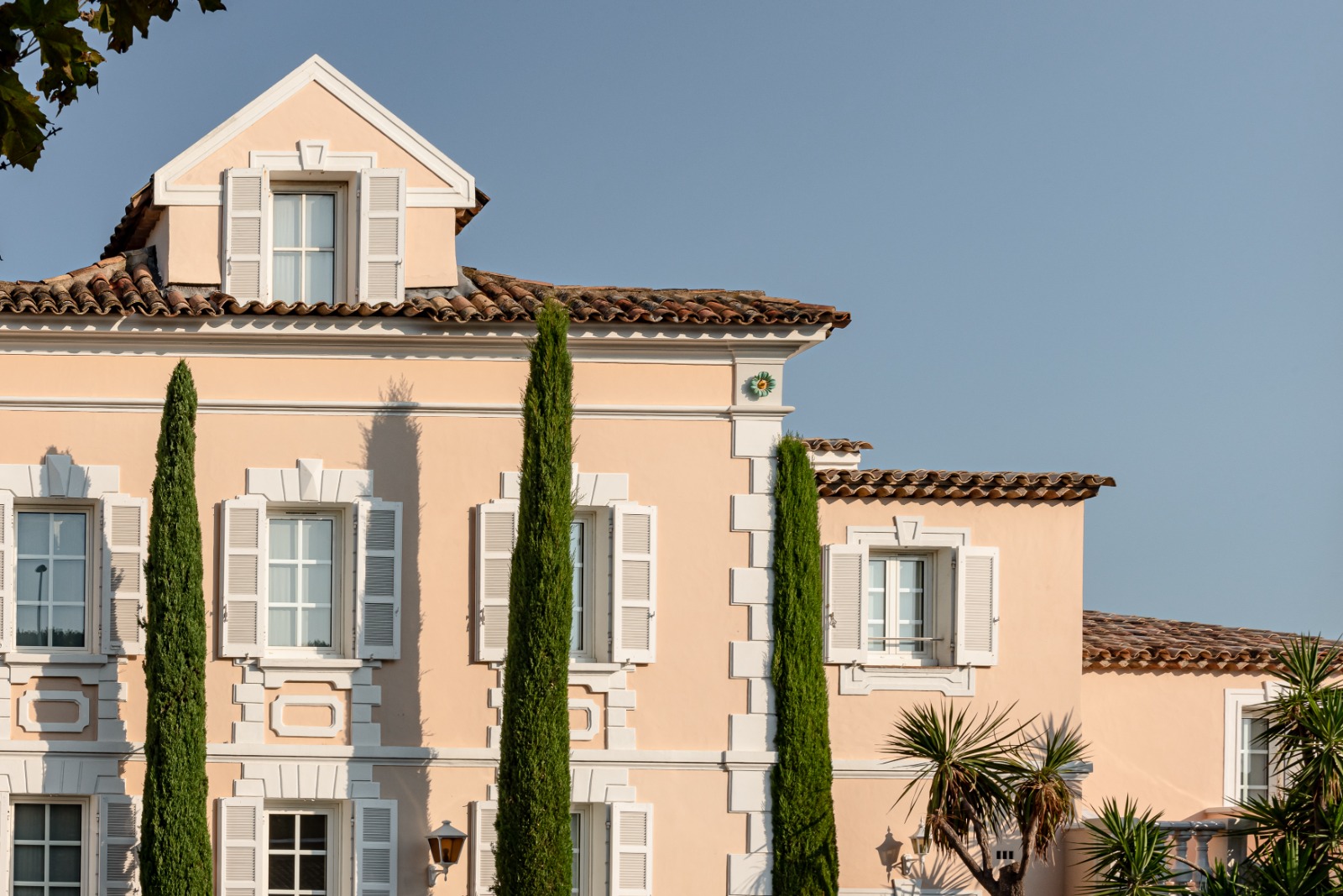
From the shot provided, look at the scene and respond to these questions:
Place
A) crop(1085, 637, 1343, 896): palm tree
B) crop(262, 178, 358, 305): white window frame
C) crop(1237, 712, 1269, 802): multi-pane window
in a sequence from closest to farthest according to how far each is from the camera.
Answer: crop(1085, 637, 1343, 896): palm tree < crop(262, 178, 358, 305): white window frame < crop(1237, 712, 1269, 802): multi-pane window

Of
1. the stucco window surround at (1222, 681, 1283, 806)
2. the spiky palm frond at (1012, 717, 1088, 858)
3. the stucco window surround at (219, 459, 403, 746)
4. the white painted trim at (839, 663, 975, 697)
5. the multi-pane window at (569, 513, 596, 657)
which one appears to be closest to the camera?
the stucco window surround at (219, 459, 403, 746)

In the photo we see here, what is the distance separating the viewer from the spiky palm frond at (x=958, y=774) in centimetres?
1461

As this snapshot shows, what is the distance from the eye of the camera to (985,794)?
1472 centimetres

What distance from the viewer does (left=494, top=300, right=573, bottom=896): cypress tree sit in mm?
13555

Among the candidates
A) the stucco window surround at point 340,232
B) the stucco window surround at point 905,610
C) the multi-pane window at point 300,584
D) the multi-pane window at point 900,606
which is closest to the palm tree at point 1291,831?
the stucco window surround at point 905,610

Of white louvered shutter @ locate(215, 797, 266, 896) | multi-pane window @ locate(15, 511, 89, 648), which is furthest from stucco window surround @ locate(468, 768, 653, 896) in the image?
multi-pane window @ locate(15, 511, 89, 648)

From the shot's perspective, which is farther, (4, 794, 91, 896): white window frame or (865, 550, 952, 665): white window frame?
(865, 550, 952, 665): white window frame

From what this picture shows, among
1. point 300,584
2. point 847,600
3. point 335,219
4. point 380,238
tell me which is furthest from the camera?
point 847,600

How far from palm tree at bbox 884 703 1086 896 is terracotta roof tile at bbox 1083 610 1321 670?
159 centimetres

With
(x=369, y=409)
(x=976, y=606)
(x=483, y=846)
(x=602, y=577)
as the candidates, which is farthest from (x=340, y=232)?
(x=976, y=606)

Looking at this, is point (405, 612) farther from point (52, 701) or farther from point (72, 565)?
point (52, 701)

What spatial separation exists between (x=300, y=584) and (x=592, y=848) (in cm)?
390

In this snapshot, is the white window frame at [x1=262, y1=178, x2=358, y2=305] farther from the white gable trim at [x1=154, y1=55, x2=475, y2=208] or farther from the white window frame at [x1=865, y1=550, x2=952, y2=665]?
the white window frame at [x1=865, y1=550, x2=952, y2=665]

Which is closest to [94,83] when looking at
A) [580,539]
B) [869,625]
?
[580,539]
